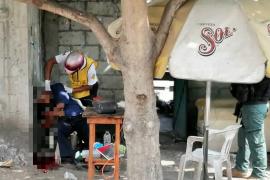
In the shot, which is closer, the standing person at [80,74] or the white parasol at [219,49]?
the white parasol at [219,49]

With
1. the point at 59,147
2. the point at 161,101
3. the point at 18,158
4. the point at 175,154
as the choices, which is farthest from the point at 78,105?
the point at 161,101

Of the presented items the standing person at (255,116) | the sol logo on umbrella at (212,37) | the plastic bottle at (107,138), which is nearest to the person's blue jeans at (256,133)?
the standing person at (255,116)

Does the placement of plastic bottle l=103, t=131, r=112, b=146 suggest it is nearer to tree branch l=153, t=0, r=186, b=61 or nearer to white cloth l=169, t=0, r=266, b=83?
white cloth l=169, t=0, r=266, b=83

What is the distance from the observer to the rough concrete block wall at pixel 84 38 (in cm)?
852

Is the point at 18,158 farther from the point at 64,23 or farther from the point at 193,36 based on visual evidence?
the point at 193,36

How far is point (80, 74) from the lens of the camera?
6945 millimetres

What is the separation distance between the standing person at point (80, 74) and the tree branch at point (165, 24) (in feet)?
7.58

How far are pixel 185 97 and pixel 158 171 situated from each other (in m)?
4.02

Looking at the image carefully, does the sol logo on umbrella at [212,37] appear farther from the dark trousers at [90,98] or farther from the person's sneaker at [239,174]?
the dark trousers at [90,98]

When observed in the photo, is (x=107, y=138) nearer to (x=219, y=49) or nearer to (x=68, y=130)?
(x=68, y=130)

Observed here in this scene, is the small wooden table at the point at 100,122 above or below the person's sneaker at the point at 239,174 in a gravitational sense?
above

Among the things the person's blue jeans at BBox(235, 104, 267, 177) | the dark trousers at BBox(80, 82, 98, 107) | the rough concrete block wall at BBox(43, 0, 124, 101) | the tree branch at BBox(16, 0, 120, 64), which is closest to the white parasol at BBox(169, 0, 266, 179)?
the tree branch at BBox(16, 0, 120, 64)

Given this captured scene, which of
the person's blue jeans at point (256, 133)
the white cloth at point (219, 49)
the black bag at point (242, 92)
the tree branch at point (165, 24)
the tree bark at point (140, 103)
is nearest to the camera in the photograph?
the tree bark at point (140, 103)

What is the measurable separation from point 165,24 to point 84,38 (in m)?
4.05
